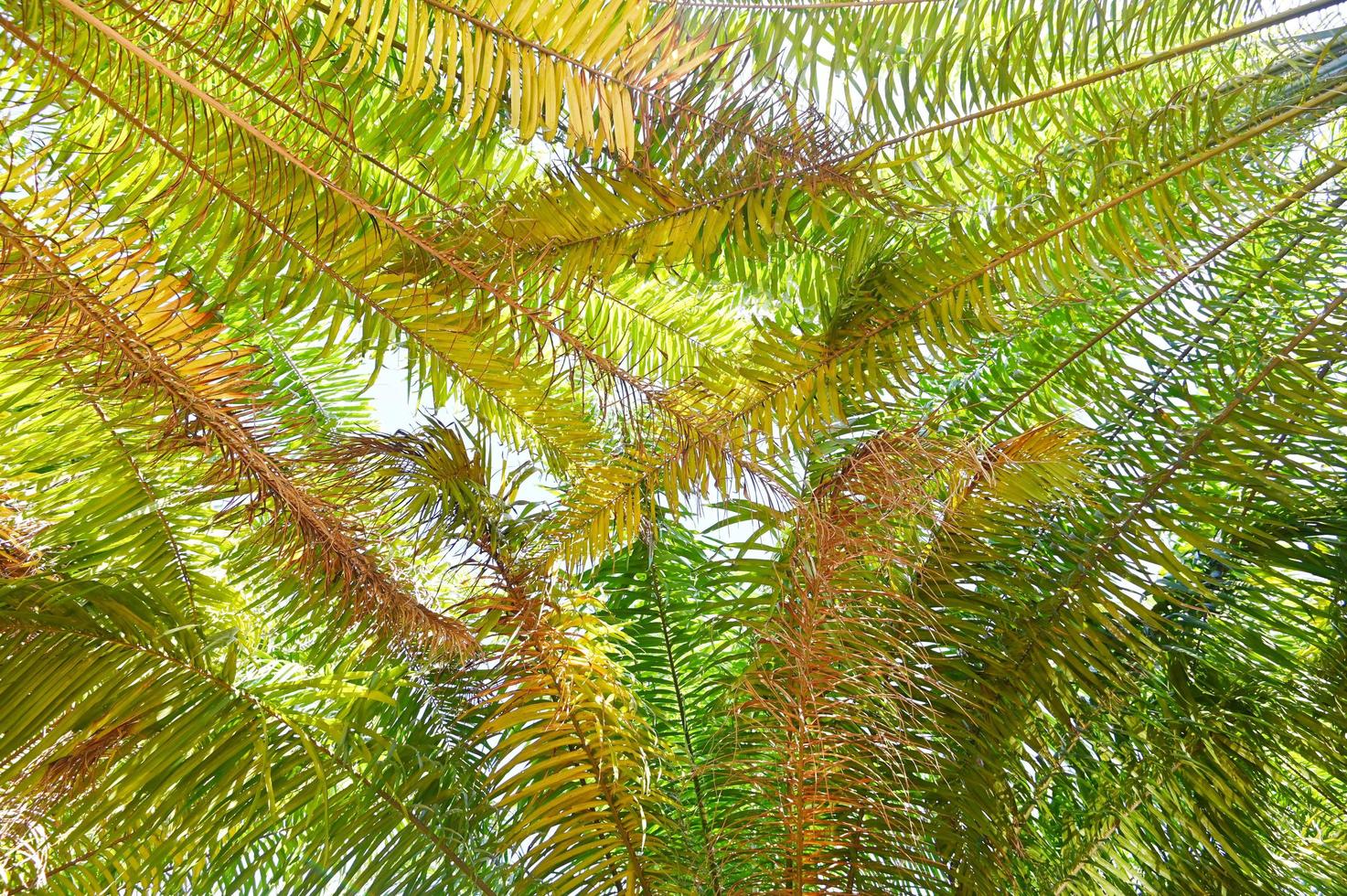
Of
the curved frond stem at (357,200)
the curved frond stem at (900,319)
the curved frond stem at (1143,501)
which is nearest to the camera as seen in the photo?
the curved frond stem at (357,200)

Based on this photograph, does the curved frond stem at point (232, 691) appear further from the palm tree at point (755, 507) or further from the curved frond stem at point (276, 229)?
the curved frond stem at point (276, 229)

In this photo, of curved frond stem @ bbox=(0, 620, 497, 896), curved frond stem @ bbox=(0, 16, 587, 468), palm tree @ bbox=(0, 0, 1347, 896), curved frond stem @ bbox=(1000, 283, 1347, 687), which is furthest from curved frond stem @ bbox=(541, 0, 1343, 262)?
curved frond stem @ bbox=(0, 620, 497, 896)

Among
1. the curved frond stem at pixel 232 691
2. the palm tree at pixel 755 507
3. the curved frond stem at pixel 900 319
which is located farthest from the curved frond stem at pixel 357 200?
the curved frond stem at pixel 232 691

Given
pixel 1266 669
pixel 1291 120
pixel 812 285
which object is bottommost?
pixel 1266 669

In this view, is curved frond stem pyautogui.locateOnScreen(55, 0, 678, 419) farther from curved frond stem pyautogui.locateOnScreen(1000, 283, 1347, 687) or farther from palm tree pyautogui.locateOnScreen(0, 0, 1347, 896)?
curved frond stem pyautogui.locateOnScreen(1000, 283, 1347, 687)

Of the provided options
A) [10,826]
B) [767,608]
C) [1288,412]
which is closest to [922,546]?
[767,608]

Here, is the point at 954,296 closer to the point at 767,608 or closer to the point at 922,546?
the point at 922,546

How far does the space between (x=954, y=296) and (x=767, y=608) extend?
33.3 inches

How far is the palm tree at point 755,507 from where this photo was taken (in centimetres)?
199

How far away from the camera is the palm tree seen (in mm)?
1994

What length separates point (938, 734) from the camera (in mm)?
2439

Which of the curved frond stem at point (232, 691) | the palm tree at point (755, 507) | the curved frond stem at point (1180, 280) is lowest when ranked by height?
the curved frond stem at point (232, 691)

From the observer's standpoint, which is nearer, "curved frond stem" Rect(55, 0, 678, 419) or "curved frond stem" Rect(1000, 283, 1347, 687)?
"curved frond stem" Rect(55, 0, 678, 419)

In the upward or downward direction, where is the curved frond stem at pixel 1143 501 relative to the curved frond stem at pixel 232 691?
upward
